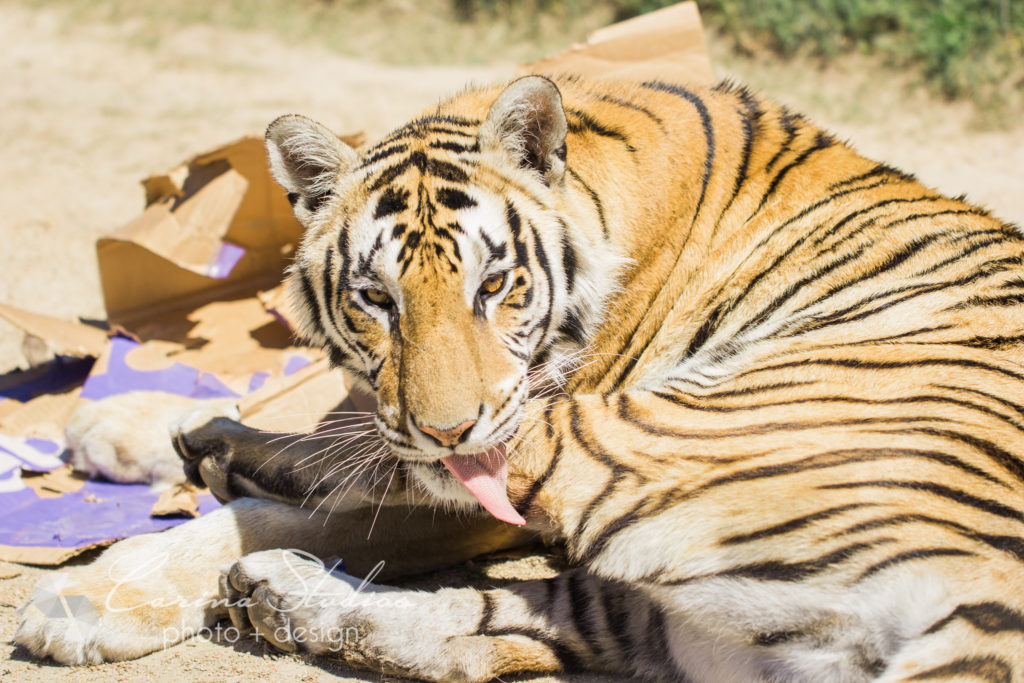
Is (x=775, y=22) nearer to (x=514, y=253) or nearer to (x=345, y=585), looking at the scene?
(x=514, y=253)

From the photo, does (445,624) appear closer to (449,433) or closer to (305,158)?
(449,433)

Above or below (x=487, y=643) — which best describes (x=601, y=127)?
above

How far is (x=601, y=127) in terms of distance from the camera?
204 cm

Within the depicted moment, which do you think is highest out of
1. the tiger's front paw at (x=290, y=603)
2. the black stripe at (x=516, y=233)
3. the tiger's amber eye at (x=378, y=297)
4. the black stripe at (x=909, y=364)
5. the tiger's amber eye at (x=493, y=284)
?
the black stripe at (x=516, y=233)

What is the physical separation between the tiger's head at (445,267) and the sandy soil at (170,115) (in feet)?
6.28

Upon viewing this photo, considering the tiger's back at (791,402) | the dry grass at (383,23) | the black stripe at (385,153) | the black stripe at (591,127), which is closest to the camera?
the tiger's back at (791,402)

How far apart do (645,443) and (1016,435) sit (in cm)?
62

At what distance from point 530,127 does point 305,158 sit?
0.50 metres

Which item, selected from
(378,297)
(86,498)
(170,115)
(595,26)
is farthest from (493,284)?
(595,26)


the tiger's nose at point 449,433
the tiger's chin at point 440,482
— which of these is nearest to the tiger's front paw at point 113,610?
the tiger's chin at point 440,482

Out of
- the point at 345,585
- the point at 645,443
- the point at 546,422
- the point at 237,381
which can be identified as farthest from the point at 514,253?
the point at 237,381

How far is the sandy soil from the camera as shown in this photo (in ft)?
12.9

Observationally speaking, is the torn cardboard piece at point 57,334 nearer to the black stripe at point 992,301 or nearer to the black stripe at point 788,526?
the black stripe at point 788,526

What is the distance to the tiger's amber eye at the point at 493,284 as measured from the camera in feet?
5.75
